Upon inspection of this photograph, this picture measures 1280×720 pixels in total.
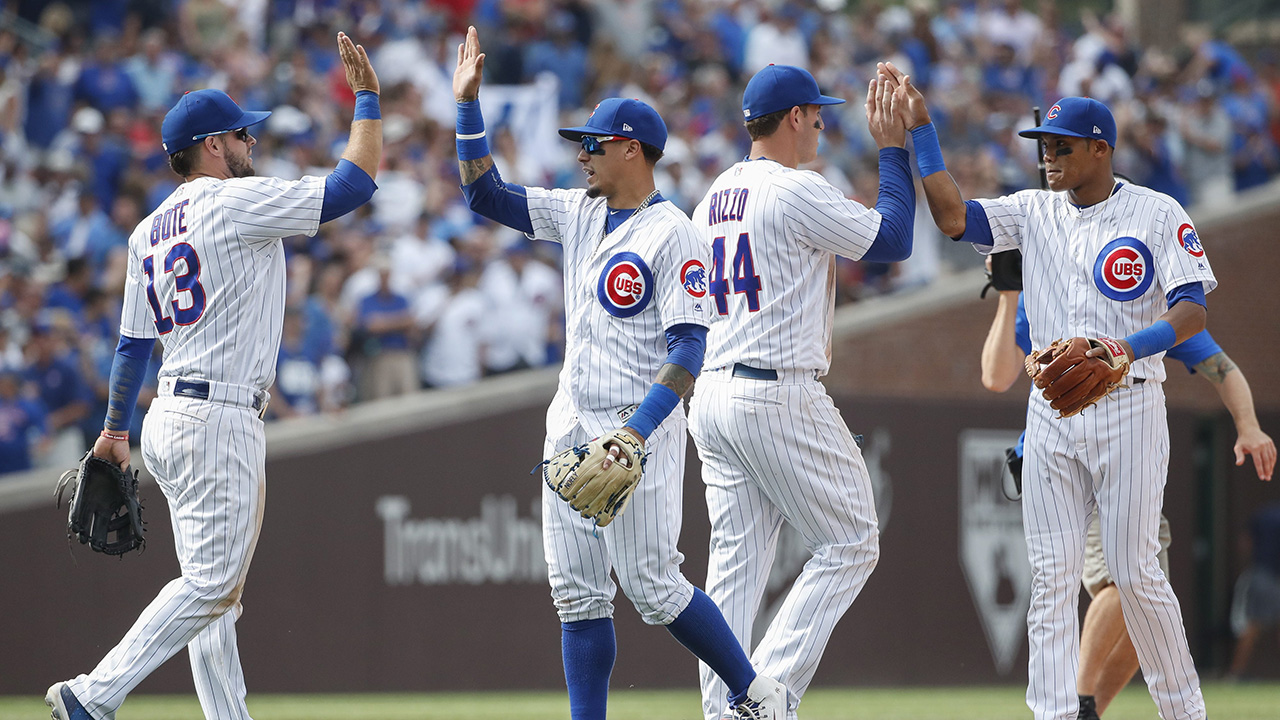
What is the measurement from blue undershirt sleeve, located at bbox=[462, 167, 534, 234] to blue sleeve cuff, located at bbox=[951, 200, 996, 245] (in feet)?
5.37

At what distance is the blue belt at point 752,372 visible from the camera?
212 inches

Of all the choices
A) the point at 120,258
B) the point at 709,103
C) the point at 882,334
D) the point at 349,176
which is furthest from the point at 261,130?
the point at 349,176

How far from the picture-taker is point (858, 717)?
9.12 meters

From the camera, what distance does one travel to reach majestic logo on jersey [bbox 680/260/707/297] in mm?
5035

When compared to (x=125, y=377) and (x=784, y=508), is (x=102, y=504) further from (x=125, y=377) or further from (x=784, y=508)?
(x=784, y=508)

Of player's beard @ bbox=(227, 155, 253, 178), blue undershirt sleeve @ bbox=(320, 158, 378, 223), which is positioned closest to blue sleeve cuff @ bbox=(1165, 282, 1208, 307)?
blue undershirt sleeve @ bbox=(320, 158, 378, 223)

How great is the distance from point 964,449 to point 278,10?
793 cm

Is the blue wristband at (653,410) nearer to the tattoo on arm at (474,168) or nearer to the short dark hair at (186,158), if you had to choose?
the tattoo on arm at (474,168)

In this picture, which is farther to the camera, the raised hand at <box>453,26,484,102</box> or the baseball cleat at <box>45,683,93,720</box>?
the raised hand at <box>453,26,484,102</box>

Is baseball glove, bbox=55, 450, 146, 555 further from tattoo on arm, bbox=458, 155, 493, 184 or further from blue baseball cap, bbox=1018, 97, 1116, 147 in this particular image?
blue baseball cap, bbox=1018, 97, 1116, 147

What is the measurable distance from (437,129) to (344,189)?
26.6ft

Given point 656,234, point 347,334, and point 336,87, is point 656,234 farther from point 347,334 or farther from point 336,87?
point 336,87

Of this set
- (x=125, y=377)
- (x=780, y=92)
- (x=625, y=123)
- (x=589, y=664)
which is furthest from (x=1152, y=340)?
(x=125, y=377)

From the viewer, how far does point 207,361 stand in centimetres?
515
